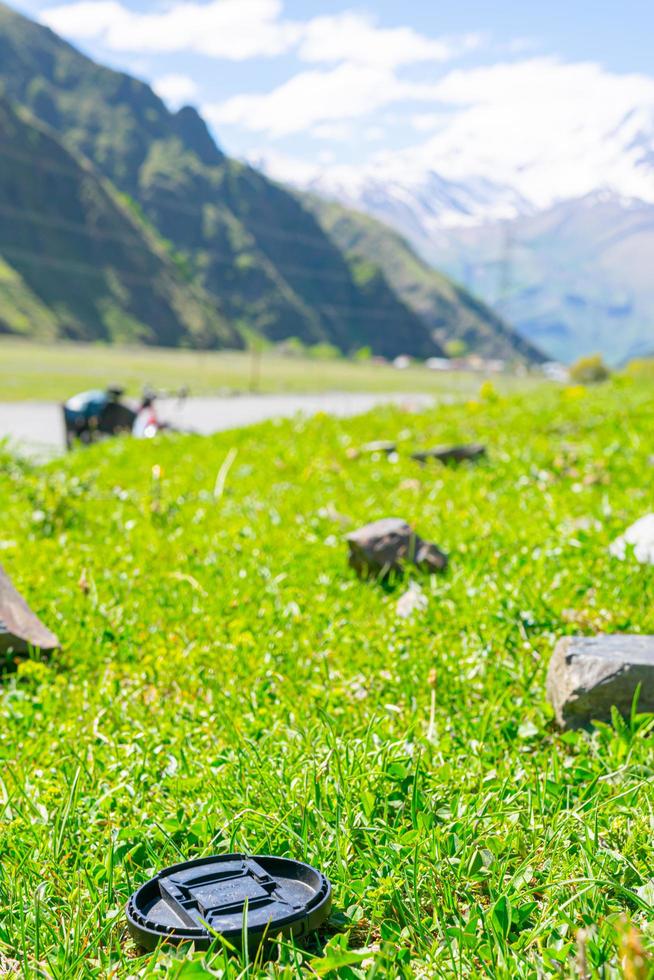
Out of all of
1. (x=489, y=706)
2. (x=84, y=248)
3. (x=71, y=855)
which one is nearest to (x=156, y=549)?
(x=489, y=706)

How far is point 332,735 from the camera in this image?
3.84 m

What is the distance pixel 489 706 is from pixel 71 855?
2051mm

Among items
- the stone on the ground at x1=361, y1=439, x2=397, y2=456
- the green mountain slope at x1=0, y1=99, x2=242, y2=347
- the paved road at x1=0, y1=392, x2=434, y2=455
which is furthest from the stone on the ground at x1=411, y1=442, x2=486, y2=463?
the green mountain slope at x1=0, y1=99, x2=242, y2=347

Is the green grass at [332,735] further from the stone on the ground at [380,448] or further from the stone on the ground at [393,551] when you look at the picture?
the stone on the ground at [380,448]

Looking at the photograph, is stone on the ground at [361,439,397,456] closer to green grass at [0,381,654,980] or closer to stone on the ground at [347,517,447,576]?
green grass at [0,381,654,980]

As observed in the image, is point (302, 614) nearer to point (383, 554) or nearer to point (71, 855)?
point (383, 554)

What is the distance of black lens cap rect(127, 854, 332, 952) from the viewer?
2693 mm

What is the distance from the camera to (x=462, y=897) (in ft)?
10.0

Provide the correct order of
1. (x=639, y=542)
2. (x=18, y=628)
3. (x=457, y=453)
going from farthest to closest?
(x=457, y=453) → (x=639, y=542) → (x=18, y=628)

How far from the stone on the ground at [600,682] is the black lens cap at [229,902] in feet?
6.06

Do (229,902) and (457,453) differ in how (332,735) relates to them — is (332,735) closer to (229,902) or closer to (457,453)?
(229,902)

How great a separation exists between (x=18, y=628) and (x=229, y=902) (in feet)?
9.61

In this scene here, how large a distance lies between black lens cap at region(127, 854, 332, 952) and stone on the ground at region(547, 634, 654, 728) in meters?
1.85

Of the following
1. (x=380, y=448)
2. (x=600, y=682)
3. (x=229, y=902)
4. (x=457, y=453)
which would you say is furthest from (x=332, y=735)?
(x=380, y=448)
